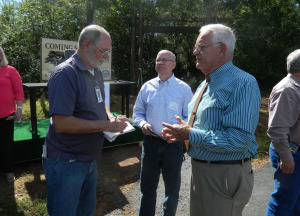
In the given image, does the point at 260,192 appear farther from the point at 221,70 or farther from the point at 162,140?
the point at 221,70

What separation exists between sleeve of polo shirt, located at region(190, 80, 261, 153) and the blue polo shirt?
0.84 m

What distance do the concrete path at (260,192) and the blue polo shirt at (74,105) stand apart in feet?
8.04

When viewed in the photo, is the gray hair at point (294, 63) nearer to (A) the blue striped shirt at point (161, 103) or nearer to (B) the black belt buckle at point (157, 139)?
(A) the blue striped shirt at point (161, 103)

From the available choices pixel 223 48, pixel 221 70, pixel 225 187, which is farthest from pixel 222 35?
pixel 225 187

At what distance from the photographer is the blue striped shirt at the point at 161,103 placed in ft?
8.89

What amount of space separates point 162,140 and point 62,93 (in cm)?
126

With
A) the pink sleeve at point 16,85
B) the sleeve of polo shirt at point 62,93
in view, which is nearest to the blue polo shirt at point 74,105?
the sleeve of polo shirt at point 62,93

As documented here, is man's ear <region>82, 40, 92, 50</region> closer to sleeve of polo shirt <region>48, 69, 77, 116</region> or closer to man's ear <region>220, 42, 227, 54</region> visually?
sleeve of polo shirt <region>48, 69, 77, 116</region>

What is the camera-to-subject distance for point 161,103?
272 cm

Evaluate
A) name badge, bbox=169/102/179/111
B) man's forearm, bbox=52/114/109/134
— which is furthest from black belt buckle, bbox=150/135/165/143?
man's forearm, bbox=52/114/109/134

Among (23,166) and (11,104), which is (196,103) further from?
(23,166)

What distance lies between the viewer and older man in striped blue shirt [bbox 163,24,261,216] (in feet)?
5.31

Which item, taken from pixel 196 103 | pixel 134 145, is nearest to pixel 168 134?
pixel 196 103

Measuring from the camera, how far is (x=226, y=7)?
14.9 m
